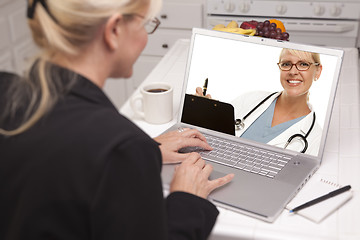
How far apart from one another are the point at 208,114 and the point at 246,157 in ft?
0.66

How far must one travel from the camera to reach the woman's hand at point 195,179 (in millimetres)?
1027

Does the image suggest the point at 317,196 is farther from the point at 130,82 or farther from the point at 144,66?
the point at 130,82

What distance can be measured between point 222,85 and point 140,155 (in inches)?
26.2

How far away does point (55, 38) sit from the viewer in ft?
2.40

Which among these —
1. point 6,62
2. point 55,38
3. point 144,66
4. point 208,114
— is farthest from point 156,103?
point 144,66

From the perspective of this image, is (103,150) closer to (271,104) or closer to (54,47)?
(54,47)

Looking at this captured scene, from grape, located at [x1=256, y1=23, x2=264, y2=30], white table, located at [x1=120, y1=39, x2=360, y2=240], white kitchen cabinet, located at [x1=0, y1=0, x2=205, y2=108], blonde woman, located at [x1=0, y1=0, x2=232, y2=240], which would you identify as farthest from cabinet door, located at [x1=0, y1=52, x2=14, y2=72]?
blonde woman, located at [x1=0, y1=0, x2=232, y2=240]

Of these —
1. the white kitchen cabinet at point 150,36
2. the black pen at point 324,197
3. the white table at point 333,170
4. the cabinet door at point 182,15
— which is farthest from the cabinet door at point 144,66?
the black pen at point 324,197

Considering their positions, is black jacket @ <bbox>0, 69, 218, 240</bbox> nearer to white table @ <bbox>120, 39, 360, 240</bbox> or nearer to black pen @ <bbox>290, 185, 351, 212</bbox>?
white table @ <bbox>120, 39, 360, 240</bbox>

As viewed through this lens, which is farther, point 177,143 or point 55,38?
point 177,143

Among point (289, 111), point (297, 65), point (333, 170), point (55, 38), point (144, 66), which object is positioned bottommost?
point (144, 66)

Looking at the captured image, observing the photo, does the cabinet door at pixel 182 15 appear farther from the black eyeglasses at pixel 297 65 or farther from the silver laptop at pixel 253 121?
the black eyeglasses at pixel 297 65

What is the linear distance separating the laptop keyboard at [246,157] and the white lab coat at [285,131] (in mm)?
40

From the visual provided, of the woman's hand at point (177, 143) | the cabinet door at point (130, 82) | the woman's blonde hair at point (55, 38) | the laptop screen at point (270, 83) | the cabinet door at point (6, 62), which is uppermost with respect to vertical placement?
the woman's blonde hair at point (55, 38)
